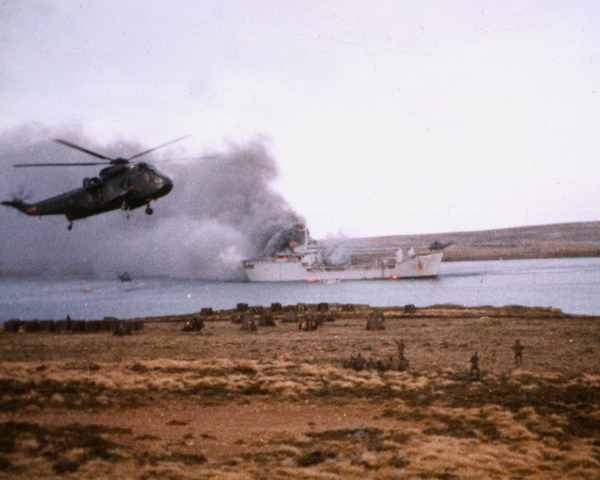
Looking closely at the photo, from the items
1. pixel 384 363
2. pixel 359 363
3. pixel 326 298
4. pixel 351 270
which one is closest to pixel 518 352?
pixel 384 363

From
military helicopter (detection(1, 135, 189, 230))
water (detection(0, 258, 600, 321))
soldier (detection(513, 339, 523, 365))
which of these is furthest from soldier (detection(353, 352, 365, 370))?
water (detection(0, 258, 600, 321))

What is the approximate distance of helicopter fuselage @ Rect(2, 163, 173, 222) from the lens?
962 inches

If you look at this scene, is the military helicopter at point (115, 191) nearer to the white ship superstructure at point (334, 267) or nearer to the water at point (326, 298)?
the water at point (326, 298)

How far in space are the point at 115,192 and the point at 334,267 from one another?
9854 cm

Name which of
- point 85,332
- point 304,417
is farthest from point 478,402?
point 85,332

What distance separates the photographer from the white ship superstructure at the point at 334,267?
118188 millimetres

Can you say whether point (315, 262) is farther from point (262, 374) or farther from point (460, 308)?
point (262, 374)

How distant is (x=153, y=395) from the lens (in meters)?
15.2

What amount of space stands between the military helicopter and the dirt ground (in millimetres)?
6516

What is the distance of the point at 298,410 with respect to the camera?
14.0 metres

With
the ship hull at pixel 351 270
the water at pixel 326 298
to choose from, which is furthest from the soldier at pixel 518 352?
the ship hull at pixel 351 270

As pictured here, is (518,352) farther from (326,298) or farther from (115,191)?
(326,298)

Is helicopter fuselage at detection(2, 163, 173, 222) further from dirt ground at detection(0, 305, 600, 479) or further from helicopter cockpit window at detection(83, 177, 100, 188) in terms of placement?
dirt ground at detection(0, 305, 600, 479)

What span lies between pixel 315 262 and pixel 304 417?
110 metres
